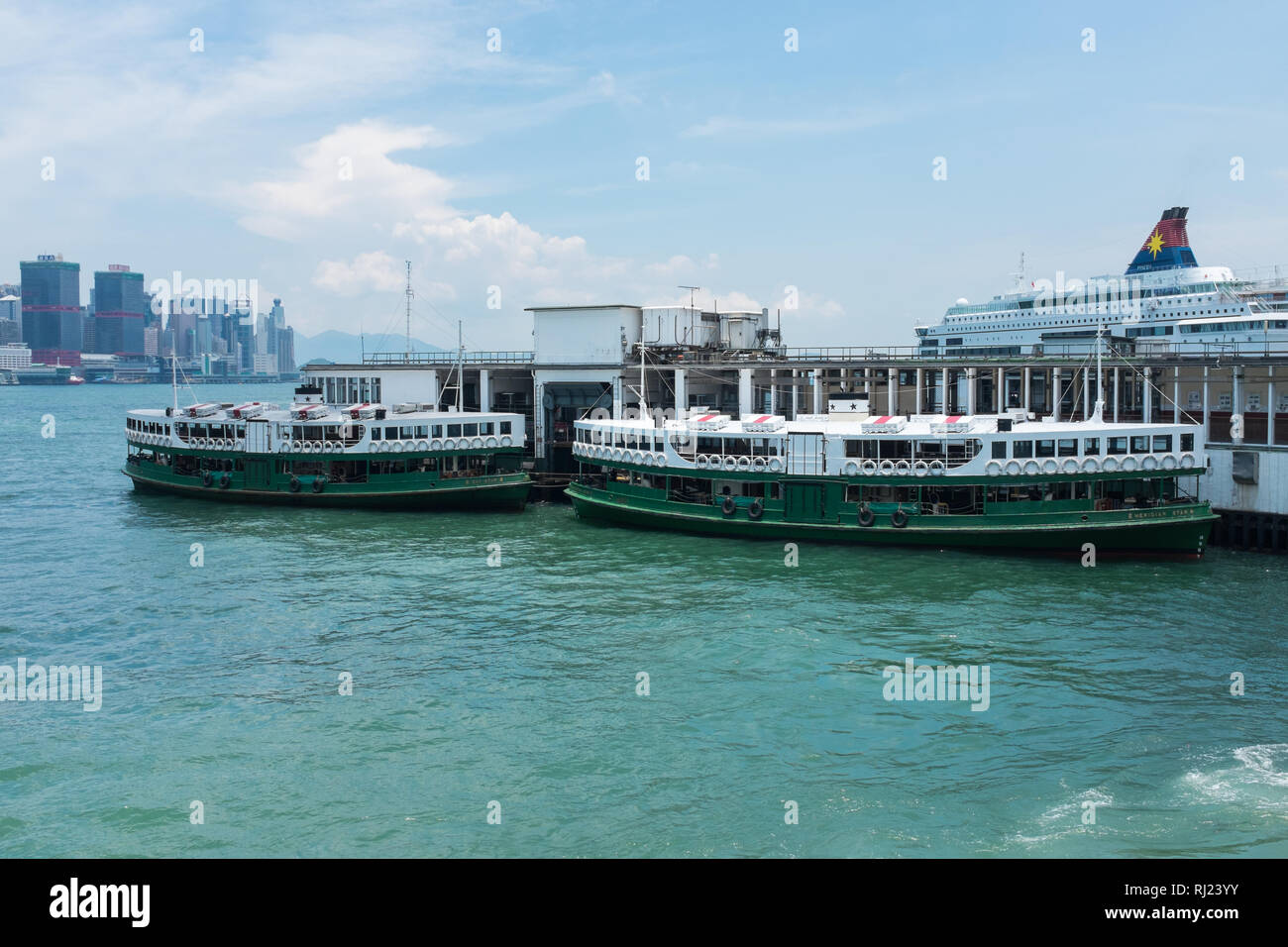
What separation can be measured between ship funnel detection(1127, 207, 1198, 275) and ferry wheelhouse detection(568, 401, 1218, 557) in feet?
199

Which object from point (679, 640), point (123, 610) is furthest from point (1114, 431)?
point (123, 610)

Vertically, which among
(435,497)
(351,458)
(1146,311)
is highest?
(1146,311)

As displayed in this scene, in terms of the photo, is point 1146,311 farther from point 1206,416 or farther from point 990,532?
point 990,532

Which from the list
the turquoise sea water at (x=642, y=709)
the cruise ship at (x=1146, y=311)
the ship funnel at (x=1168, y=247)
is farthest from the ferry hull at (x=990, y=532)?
the ship funnel at (x=1168, y=247)

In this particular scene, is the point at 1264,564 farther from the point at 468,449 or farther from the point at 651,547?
the point at 468,449

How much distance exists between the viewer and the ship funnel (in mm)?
100062

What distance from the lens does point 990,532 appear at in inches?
1715

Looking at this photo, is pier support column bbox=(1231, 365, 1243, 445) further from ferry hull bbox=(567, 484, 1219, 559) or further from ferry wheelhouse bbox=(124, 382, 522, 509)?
ferry wheelhouse bbox=(124, 382, 522, 509)

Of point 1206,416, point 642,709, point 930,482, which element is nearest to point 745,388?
point 930,482

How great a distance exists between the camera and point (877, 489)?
154 feet

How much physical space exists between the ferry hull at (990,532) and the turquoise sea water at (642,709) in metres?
1.13

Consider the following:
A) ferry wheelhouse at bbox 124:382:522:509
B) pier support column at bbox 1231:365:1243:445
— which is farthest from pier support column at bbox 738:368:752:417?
pier support column at bbox 1231:365:1243:445

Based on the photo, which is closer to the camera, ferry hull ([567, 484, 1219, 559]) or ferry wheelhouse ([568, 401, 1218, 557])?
ferry hull ([567, 484, 1219, 559])

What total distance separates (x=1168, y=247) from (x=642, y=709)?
314 ft
